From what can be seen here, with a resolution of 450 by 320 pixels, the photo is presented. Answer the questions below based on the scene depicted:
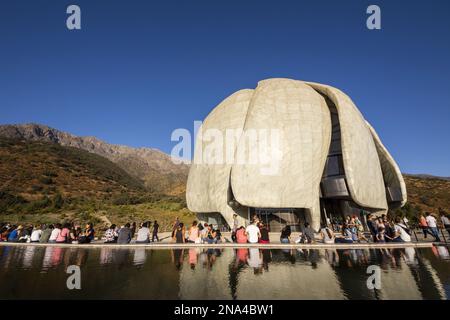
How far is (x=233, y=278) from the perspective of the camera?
17.7 feet

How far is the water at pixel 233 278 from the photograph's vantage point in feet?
14.3

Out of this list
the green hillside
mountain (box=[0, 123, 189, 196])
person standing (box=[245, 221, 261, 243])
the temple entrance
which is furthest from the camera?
mountain (box=[0, 123, 189, 196])

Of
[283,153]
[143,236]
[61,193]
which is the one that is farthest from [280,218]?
[61,193]

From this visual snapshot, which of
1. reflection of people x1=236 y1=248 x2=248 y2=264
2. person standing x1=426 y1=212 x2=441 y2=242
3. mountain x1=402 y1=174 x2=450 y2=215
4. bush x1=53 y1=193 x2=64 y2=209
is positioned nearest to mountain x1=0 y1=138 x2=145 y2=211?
bush x1=53 y1=193 x2=64 y2=209

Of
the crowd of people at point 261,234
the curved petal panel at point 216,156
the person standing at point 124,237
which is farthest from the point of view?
the curved petal panel at point 216,156

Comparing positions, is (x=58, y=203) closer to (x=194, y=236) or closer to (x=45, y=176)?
(x=45, y=176)

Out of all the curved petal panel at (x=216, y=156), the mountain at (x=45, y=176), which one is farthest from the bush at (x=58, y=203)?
the curved petal panel at (x=216, y=156)

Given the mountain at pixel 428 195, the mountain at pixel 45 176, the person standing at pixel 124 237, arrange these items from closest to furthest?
the person standing at pixel 124 237
the mountain at pixel 428 195
the mountain at pixel 45 176

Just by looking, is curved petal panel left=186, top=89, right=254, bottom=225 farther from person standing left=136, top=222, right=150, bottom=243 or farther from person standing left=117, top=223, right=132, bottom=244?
person standing left=117, top=223, right=132, bottom=244

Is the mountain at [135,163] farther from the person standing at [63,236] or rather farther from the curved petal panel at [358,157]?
the person standing at [63,236]

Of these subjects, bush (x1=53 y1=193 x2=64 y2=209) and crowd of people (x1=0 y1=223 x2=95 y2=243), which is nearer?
crowd of people (x1=0 y1=223 x2=95 y2=243)

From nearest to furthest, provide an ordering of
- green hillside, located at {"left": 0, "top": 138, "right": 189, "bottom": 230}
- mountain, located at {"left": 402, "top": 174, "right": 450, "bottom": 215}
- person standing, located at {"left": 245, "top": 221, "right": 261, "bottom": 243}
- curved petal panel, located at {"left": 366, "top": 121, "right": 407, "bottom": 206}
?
person standing, located at {"left": 245, "top": 221, "right": 261, "bottom": 243} → curved petal panel, located at {"left": 366, "top": 121, "right": 407, "bottom": 206} → green hillside, located at {"left": 0, "top": 138, "right": 189, "bottom": 230} → mountain, located at {"left": 402, "top": 174, "right": 450, "bottom": 215}

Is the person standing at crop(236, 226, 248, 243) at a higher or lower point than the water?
higher

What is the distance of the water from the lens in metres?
4.37
